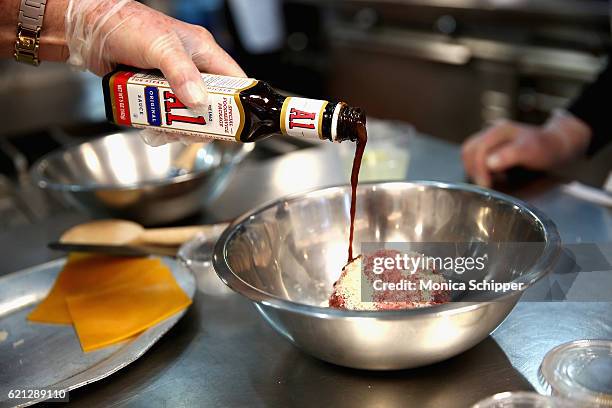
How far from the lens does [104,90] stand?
1.01m

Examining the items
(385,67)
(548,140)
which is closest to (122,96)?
(548,140)

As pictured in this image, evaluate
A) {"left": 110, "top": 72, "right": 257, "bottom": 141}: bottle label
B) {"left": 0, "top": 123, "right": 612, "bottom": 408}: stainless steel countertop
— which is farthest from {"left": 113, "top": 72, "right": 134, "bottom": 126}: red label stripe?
{"left": 0, "top": 123, "right": 612, "bottom": 408}: stainless steel countertop

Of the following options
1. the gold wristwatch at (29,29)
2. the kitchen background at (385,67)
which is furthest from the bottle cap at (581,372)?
the kitchen background at (385,67)

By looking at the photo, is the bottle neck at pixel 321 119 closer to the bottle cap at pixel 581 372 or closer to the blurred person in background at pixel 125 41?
the blurred person in background at pixel 125 41

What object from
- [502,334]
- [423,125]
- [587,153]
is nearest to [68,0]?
[502,334]

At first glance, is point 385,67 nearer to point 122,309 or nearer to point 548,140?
point 548,140

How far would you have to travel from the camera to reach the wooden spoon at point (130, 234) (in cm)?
126

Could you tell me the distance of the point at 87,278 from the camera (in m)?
1.18

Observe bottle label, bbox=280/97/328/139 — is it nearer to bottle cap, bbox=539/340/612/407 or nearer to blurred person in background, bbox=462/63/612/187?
bottle cap, bbox=539/340/612/407

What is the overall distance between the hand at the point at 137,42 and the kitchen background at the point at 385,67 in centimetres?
75

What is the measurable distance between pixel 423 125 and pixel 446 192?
240 centimetres

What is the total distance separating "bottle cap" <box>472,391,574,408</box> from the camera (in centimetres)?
72

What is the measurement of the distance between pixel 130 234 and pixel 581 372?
84 cm

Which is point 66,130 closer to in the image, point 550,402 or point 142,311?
point 142,311
